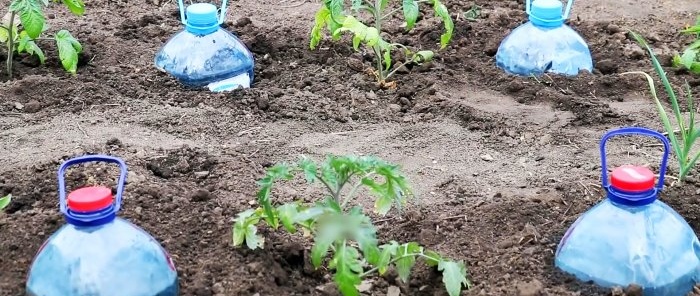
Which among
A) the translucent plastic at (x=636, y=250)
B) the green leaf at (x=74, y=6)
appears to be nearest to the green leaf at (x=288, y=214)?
the translucent plastic at (x=636, y=250)

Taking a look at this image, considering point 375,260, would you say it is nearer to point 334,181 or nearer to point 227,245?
point 334,181

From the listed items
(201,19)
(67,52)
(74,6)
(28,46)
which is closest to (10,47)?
(28,46)

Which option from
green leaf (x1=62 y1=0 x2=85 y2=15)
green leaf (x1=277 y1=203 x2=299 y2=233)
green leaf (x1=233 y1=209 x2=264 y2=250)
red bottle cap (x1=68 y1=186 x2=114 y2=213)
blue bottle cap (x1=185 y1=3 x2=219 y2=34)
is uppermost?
red bottle cap (x1=68 y1=186 x2=114 y2=213)

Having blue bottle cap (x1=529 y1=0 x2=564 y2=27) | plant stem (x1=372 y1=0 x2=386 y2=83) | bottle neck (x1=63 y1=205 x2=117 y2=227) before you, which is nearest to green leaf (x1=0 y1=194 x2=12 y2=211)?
bottle neck (x1=63 y1=205 x2=117 y2=227)

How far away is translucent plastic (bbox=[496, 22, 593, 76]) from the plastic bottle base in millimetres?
1150

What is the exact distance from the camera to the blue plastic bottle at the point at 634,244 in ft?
9.77

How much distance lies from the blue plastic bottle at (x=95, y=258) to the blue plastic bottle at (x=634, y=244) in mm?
1182

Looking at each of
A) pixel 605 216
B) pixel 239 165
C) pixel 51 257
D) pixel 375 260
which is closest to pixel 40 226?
pixel 51 257

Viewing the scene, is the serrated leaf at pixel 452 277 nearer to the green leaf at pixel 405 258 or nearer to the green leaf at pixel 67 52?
the green leaf at pixel 405 258

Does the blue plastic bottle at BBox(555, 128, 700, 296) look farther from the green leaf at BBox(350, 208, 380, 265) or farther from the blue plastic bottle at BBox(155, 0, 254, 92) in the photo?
the blue plastic bottle at BBox(155, 0, 254, 92)

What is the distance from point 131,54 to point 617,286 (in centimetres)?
267

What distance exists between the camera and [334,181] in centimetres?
286

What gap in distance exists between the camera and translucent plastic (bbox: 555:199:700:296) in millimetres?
2992

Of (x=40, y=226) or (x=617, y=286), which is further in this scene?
(x=40, y=226)
